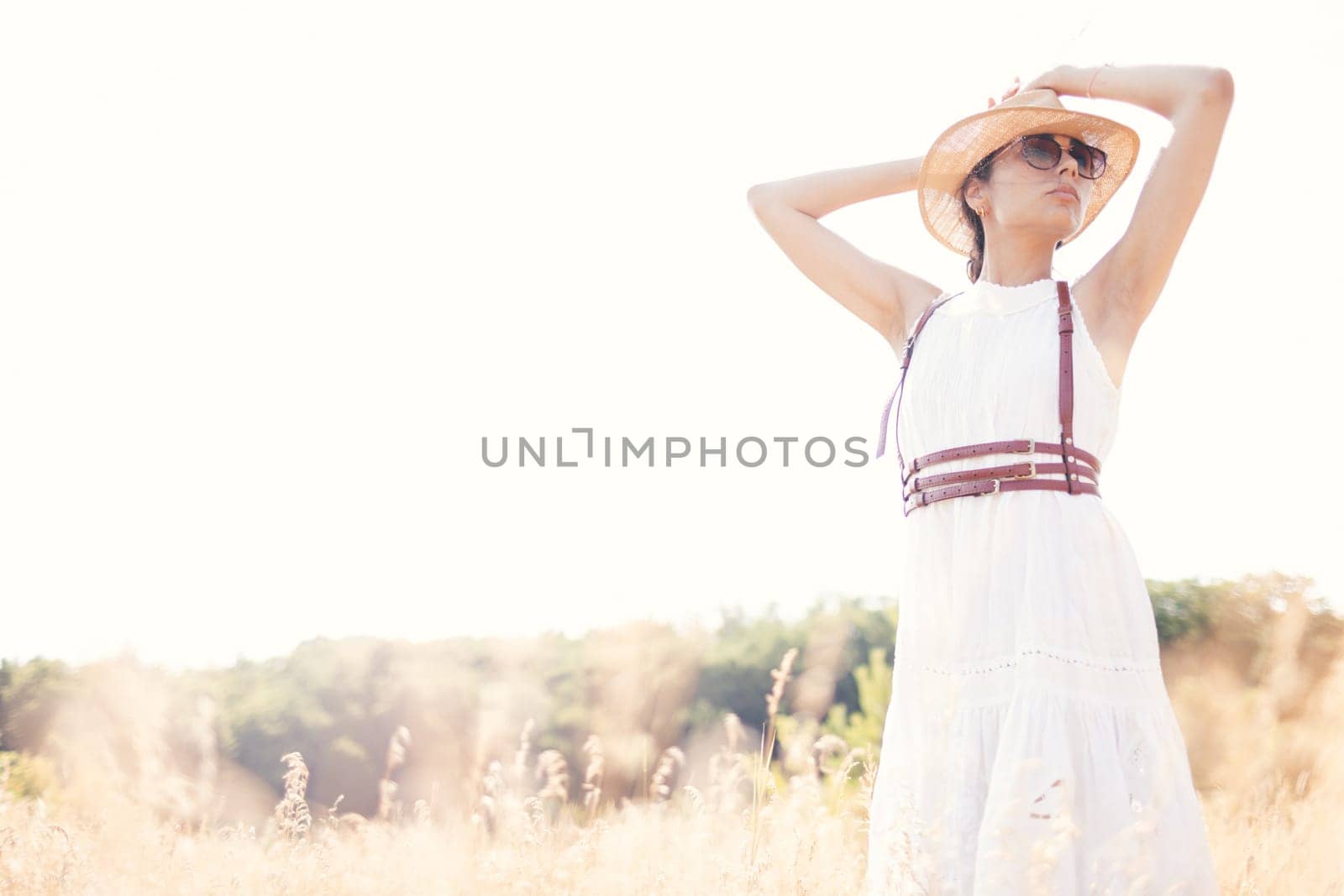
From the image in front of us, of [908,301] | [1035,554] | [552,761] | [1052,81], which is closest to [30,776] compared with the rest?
[552,761]

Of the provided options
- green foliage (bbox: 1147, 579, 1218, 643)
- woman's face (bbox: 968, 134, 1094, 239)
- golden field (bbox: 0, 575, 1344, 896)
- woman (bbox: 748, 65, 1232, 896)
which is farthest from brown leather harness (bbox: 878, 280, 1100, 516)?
green foliage (bbox: 1147, 579, 1218, 643)

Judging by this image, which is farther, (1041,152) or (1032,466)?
(1041,152)

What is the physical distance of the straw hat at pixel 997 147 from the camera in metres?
2.63

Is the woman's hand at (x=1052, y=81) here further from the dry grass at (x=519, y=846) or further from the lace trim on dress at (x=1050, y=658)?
the dry grass at (x=519, y=846)

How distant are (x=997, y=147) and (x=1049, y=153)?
0.12 m

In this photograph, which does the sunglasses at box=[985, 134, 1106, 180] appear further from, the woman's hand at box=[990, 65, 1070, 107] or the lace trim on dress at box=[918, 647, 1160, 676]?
the lace trim on dress at box=[918, 647, 1160, 676]

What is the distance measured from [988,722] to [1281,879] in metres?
2.76

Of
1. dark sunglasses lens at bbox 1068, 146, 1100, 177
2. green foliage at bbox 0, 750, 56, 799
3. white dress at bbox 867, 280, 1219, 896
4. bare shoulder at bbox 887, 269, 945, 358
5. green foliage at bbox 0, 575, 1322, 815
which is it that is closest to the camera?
white dress at bbox 867, 280, 1219, 896

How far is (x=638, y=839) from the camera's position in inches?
161

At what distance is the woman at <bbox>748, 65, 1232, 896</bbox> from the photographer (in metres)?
2.07

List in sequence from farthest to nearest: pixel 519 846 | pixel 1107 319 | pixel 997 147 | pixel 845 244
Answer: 1. pixel 519 846
2. pixel 845 244
3. pixel 997 147
4. pixel 1107 319

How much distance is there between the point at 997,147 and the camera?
8.95 feet

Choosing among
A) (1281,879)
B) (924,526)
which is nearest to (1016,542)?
(924,526)

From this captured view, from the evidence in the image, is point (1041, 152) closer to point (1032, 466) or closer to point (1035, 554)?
point (1032, 466)
